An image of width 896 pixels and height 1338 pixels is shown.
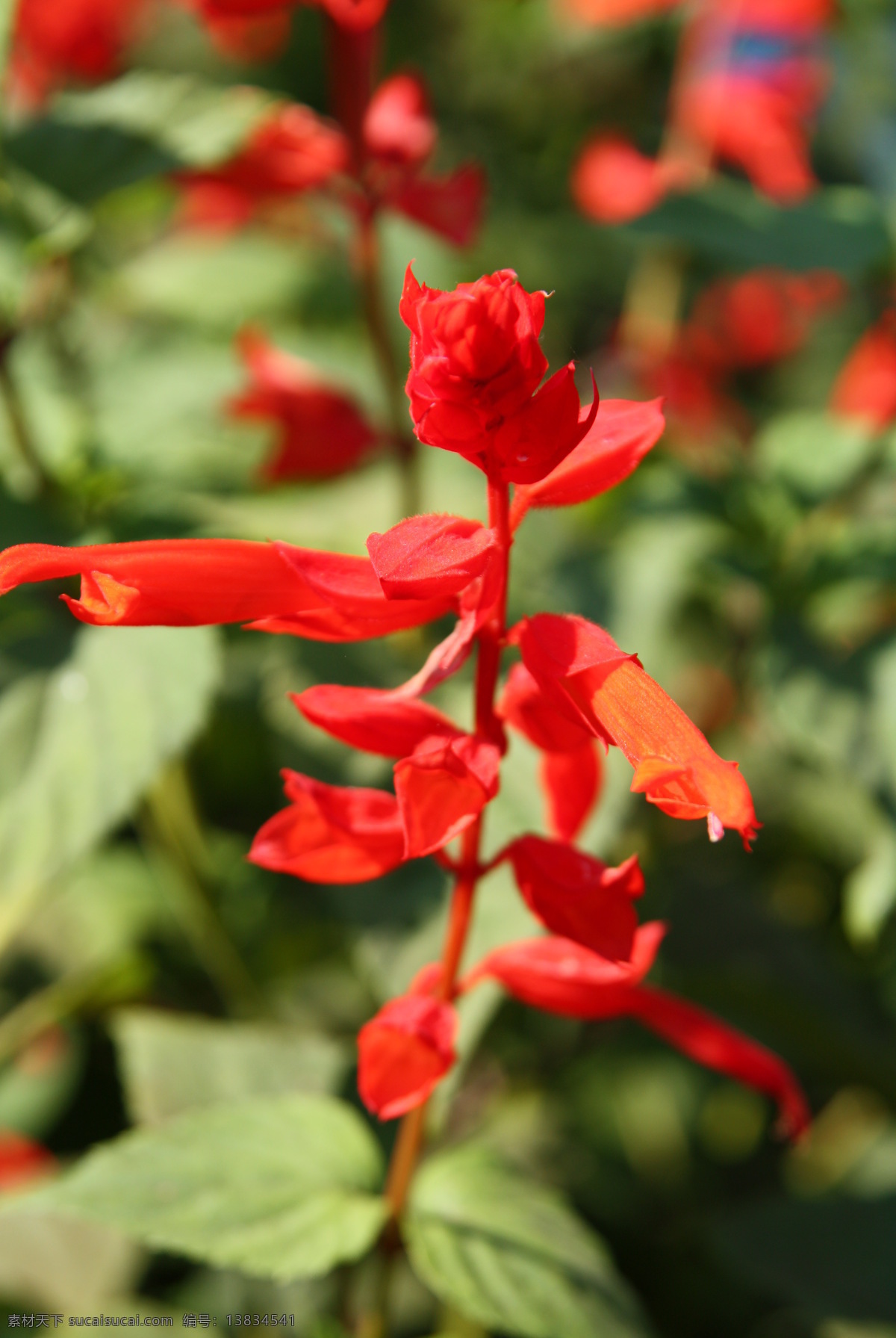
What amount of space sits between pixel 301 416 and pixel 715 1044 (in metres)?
0.55

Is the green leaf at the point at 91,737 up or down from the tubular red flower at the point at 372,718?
down

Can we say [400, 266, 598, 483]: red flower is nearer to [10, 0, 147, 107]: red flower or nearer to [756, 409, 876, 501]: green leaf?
[756, 409, 876, 501]: green leaf

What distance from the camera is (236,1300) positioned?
747 mm

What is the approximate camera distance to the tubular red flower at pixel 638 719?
0.34 metres

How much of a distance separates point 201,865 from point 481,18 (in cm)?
146

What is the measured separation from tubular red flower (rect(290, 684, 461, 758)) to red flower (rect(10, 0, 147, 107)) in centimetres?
126

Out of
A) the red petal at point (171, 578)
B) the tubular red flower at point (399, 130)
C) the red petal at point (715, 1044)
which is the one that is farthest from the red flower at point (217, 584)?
the tubular red flower at point (399, 130)

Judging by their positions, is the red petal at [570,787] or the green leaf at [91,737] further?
the green leaf at [91,737]

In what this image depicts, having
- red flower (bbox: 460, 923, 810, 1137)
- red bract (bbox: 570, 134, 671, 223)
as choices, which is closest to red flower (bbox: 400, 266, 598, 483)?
red flower (bbox: 460, 923, 810, 1137)

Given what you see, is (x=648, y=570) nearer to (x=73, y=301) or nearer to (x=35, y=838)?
(x=35, y=838)

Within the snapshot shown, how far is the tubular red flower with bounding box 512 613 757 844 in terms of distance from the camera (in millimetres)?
336

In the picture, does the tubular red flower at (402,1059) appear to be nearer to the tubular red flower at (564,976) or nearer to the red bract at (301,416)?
the tubular red flower at (564,976)

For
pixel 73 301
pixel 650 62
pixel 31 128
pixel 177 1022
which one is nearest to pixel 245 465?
pixel 31 128

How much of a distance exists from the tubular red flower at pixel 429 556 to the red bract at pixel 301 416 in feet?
1.62
